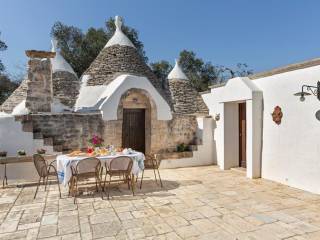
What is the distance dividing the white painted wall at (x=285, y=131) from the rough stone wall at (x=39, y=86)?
5.90 m

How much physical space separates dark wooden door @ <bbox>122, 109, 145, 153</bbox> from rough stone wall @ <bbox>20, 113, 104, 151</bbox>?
3.58 ft

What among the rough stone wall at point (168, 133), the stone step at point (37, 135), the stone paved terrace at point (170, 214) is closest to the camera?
the stone paved terrace at point (170, 214)

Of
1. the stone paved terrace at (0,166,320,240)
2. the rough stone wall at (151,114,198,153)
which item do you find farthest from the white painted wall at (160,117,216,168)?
the stone paved terrace at (0,166,320,240)

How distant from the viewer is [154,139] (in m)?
9.29

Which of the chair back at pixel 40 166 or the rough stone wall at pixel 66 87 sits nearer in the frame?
the chair back at pixel 40 166

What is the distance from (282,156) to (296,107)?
4.42ft

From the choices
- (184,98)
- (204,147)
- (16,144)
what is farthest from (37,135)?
(184,98)

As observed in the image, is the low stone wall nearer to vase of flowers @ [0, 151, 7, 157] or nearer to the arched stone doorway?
the arched stone doorway

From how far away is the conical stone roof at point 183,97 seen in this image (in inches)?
445

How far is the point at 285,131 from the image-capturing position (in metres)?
6.68

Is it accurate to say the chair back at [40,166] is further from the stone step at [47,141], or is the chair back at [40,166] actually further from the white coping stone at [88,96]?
the white coping stone at [88,96]

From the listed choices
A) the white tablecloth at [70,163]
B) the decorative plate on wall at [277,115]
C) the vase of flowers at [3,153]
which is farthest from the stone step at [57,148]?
the decorative plate on wall at [277,115]

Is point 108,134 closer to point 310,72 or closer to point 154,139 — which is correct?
point 154,139

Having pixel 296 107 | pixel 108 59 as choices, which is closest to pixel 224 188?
pixel 296 107
